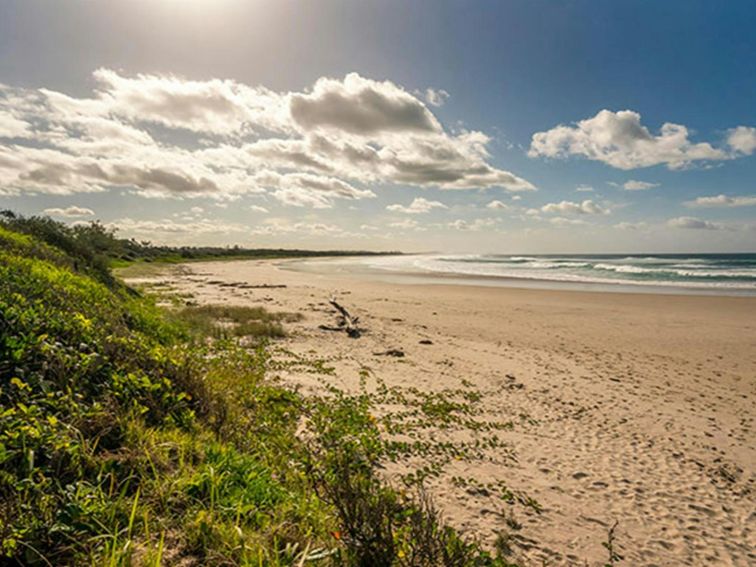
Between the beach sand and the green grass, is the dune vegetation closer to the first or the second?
the beach sand

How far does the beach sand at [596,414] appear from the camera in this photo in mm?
4926

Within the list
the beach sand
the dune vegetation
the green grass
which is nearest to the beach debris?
the beach sand

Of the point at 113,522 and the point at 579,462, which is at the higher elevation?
A: the point at 113,522

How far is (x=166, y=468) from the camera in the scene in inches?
156

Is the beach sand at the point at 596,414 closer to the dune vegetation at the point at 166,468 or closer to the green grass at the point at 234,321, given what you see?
the green grass at the point at 234,321

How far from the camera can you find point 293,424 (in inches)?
261

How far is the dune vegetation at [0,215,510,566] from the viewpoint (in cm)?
295

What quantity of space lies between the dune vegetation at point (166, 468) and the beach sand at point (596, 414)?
56.0 inches

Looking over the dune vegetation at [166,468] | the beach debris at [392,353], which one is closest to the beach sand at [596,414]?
the beach debris at [392,353]

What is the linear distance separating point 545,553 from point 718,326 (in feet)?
67.4

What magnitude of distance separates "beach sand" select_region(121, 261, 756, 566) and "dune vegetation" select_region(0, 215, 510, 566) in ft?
4.67

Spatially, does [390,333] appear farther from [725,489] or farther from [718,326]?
[718,326]

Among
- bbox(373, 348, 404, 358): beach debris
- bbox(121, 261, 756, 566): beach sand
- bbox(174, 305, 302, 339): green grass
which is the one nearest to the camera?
bbox(121, 261, 756, 566): beach sand

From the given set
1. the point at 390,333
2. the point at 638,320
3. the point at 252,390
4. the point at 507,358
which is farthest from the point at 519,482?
the point at 638,320
